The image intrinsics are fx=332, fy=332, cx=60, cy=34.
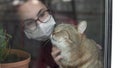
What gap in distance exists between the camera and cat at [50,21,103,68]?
142 centimetres

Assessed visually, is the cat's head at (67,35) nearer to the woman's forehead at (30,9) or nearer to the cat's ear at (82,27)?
the cat's ear at (82,27)

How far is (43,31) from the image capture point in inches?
56.6

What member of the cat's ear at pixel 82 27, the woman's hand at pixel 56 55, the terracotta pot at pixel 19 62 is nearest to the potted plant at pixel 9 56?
the terracotta pot at pixel 19 62

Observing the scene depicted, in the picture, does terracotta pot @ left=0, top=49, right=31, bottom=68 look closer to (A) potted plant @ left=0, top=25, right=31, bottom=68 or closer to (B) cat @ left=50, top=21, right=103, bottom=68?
(A) potted plant @ left=0, top=25, right=31, bottom=68

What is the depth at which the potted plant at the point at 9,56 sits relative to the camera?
1.43 meters

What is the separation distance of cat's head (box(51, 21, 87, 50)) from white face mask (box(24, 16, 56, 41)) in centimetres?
2

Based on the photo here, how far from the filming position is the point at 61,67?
4.80 ft

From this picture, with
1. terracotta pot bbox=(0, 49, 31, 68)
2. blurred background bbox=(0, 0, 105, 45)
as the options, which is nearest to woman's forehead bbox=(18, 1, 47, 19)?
blurred background bbox=(0, 0, 105, 45)

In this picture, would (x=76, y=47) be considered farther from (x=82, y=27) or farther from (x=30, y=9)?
(x=30, y=9)

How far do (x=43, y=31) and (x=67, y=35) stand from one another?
0.35 feet

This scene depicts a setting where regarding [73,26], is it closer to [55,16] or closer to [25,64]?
[55,16]

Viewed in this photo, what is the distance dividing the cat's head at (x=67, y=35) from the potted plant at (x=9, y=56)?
0.15 m

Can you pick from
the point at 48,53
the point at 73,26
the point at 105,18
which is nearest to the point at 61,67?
the point at 48,53

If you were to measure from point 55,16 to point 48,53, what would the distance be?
0.55ft
